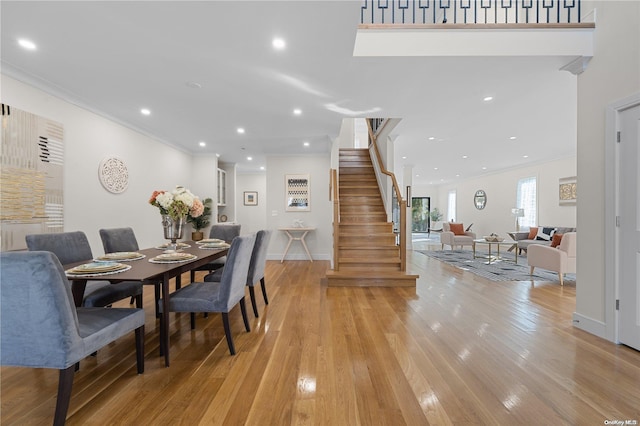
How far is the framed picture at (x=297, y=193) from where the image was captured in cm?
680

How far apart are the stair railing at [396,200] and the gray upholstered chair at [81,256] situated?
11.6 ft

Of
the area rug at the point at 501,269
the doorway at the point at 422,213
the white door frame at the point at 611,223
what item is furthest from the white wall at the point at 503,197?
the white door frame at the point at 611,223

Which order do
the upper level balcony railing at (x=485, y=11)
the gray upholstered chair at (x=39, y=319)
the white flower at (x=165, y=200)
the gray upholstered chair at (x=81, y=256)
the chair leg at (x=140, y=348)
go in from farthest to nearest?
the upper level balcony railing at (x=485, y=11) < the white flower at (x=165, y=200) < the gray upholstered chair at (x=81, y=256) < the chair leg at (x=140, y=348) < the gray upholstered chair at (x=39, y=319)

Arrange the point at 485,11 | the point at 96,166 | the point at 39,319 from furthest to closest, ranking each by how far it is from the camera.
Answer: the point at 96,166
the point at 485,11
the point at 39,319

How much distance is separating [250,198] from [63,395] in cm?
907

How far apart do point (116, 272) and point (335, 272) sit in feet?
9.78

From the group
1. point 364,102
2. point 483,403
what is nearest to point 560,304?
point 483,403

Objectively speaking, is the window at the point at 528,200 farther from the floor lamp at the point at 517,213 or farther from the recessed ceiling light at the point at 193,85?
the recessed ceiling light at the point at 193,85

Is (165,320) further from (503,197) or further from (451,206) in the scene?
(451,206)

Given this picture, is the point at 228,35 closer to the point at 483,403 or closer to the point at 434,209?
the point at 483,403

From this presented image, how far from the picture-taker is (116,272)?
1.85 m

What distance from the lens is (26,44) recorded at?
248cm

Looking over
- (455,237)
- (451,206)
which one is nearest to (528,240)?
(455,237)

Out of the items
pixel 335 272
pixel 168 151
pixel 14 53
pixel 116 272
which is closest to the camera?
pixel 116 272
